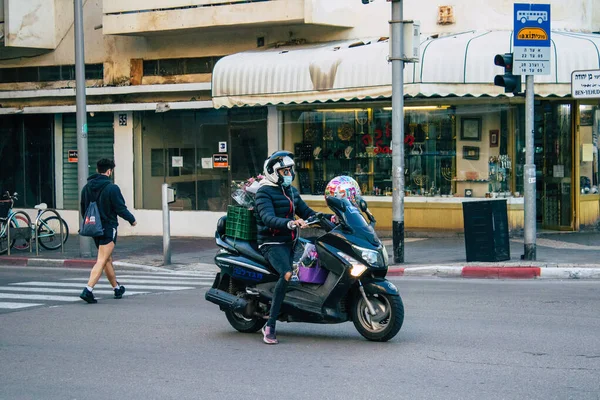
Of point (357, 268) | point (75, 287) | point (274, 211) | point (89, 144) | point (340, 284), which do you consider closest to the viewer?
point (357, 268)

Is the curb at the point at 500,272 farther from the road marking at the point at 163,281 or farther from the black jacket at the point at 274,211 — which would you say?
the black jacket at the point at 274,211

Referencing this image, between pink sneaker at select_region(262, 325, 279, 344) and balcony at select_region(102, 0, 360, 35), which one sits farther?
balcony at select_region(102, 0, 360, 35)

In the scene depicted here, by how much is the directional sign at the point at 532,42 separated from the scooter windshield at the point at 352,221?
7553 mm

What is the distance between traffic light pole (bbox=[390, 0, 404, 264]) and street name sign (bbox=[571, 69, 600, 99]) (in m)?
2.96

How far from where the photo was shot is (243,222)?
9.26 meters

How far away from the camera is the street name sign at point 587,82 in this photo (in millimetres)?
15300

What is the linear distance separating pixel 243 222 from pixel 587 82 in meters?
8.45

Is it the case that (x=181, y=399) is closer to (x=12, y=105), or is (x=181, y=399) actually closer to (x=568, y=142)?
(x=568, y=142)

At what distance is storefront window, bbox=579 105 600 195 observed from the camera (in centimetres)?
1984

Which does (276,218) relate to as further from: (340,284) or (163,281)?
(163,281)

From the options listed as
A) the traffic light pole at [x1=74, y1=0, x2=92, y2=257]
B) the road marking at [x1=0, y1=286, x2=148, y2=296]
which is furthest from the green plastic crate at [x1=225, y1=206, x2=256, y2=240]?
the traffic light pole at [x1=74, y1=0, x2=92, y2=257]

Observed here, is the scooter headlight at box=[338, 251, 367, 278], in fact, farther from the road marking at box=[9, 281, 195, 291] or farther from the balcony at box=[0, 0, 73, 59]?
the balcony at box=[0, 0, 73, 59]

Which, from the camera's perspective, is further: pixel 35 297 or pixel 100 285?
pixel 100 285

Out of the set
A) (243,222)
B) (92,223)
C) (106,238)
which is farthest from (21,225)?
(243,222)
